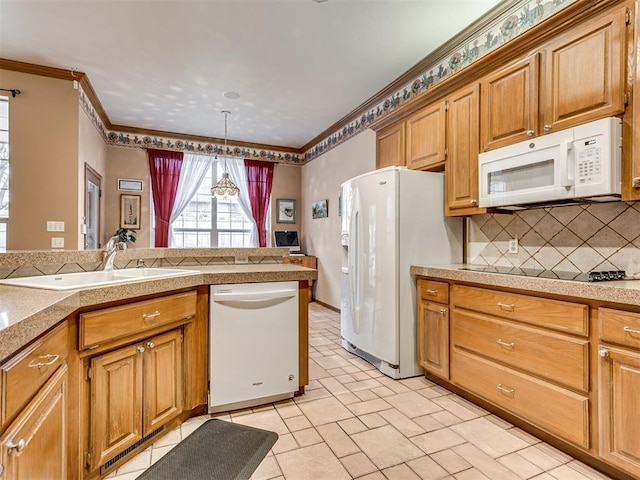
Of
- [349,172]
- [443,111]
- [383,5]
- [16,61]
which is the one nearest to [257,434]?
[443,111]

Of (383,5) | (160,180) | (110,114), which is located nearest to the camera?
(383,5)

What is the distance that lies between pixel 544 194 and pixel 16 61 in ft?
15.3

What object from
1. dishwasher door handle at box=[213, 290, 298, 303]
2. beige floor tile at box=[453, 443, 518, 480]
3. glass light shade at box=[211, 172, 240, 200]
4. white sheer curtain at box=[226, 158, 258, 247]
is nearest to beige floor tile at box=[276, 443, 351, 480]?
beige floor tile at box=[453, 443, 518, 480]

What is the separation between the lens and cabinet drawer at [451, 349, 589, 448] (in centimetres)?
163

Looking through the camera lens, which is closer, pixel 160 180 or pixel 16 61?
pixel 16 61

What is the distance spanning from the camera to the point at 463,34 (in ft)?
9.25

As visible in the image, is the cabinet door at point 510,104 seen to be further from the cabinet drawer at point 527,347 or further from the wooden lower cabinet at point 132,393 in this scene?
the wooden lower cabinet at point 132,393

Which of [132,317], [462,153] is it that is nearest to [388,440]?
[132,317]

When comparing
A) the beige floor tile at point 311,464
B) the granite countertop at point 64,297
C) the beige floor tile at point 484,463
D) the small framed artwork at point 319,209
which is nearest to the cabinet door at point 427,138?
the granite countertop at point 64,297

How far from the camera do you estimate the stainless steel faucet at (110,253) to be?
191 centimetres

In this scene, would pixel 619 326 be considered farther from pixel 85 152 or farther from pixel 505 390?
pixel 85 152

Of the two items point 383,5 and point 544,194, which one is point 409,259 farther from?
point 383,5

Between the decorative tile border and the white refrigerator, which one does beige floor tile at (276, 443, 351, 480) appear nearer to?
the white refrigerator

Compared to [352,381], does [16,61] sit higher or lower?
higher
